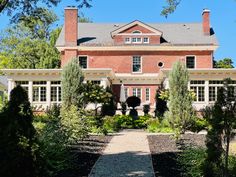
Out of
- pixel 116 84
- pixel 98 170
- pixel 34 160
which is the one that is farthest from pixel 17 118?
pixel 116 84

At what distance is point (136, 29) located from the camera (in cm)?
3862

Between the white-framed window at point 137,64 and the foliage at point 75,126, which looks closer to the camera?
the foliage at point 75,126

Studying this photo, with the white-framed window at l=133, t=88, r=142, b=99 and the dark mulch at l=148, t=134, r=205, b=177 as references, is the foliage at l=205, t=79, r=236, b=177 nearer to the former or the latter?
the dark mulch at l=148, t=134, r=205, b=177

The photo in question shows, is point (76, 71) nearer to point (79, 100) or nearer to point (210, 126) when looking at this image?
point (79, 100)

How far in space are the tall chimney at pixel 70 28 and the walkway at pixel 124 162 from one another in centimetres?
2359

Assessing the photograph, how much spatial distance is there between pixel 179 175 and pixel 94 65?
29.7 meters

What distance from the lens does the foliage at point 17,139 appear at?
7.07 m

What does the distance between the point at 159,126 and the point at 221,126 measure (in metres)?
16.6

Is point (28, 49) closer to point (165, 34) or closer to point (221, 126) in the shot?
point (165, 34)

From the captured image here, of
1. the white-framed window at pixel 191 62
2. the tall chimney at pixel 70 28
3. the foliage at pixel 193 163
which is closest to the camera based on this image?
the foliage at pixel 193 163

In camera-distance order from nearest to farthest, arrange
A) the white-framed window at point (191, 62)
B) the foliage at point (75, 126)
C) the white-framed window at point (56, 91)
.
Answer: the foliage at point (75, 126) < the white-framed window at point (56, 91) < the white-framed window at point (191, 62)

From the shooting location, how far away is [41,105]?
1278 inches

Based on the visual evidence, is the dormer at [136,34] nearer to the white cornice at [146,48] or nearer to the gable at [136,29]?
the gable at [136,29]

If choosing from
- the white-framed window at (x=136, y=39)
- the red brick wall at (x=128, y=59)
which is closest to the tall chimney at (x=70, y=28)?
the red brick wall at (x=128, y=59)
